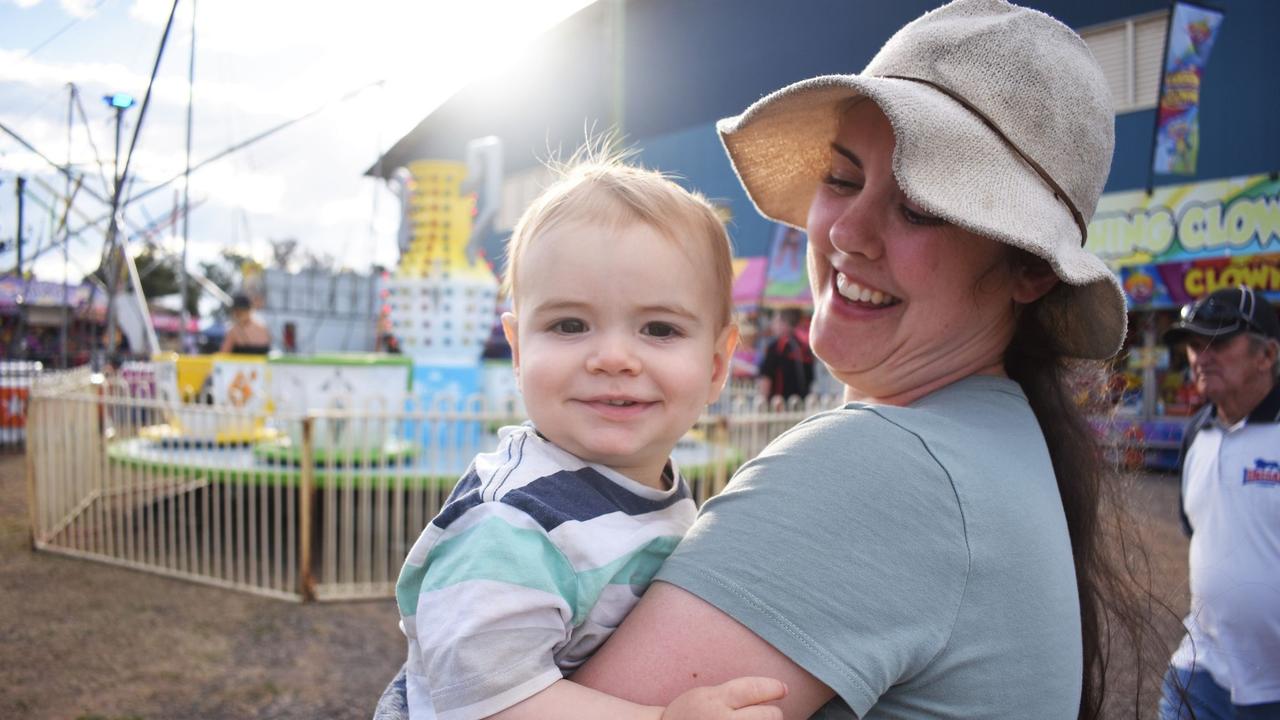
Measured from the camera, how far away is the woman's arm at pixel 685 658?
3.29ft

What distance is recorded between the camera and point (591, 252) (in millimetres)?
1307

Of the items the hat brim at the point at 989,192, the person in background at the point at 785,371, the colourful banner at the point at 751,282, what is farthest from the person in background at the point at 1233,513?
the colourful banner at the point at 751,282

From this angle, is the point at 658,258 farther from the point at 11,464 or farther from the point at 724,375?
the point at 11,464

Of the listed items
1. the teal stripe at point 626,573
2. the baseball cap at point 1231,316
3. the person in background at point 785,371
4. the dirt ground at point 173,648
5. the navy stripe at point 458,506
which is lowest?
the dirt ground at point 173,648

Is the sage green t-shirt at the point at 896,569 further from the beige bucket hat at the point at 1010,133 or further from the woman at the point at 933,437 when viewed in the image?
the beige bucket hat at the point at 1010,133

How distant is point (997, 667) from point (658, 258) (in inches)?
28.6

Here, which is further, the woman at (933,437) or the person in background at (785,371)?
the person in background at (785,371)

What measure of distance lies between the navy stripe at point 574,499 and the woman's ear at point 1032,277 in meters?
0.67

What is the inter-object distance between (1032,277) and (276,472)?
6.29m

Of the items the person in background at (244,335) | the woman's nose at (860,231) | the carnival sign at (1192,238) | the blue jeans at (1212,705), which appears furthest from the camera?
the carnival sign at (1192,238)

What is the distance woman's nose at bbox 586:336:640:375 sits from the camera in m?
1.29

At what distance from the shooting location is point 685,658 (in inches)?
40.3

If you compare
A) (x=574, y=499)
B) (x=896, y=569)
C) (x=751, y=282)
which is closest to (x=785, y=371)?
(x=751, y=282)

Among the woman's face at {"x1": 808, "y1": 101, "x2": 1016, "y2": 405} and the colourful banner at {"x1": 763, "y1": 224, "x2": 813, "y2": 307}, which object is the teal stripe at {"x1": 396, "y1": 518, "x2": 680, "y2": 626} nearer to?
the woman's face at {"x1": 808, "y1": 101, "x2": 1016, "y2": 405}
